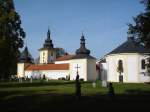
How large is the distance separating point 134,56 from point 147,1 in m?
43.7

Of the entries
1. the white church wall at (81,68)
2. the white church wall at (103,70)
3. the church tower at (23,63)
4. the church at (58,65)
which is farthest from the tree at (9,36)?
the church tower at (23,63)

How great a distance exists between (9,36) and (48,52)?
8005cm

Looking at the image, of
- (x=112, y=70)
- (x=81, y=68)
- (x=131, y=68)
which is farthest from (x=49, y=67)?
(x=131, y=68)

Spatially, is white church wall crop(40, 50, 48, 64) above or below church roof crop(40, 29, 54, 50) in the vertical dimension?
below

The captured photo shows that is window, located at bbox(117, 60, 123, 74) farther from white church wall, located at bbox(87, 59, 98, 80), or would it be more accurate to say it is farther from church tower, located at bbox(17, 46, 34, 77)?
church tower, located at bbox(17, 46, 34, 77)

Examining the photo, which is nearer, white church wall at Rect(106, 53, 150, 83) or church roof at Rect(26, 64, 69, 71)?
white church wall at Rect(106, 53, 150, 83)

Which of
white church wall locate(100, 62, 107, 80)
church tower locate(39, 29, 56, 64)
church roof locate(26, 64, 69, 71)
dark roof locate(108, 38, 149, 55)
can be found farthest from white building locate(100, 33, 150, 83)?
church tower locate(39, 29, 56, 64)

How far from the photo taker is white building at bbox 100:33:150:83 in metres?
69.1

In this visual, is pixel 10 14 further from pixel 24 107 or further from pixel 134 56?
pixel 134 56

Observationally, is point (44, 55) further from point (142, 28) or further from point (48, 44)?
point (142, 28)

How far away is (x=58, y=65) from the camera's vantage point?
103m

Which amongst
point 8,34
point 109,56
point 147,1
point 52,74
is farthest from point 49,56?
point 147,1

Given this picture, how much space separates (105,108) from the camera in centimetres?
2030

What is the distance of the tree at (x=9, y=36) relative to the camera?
4119cm
